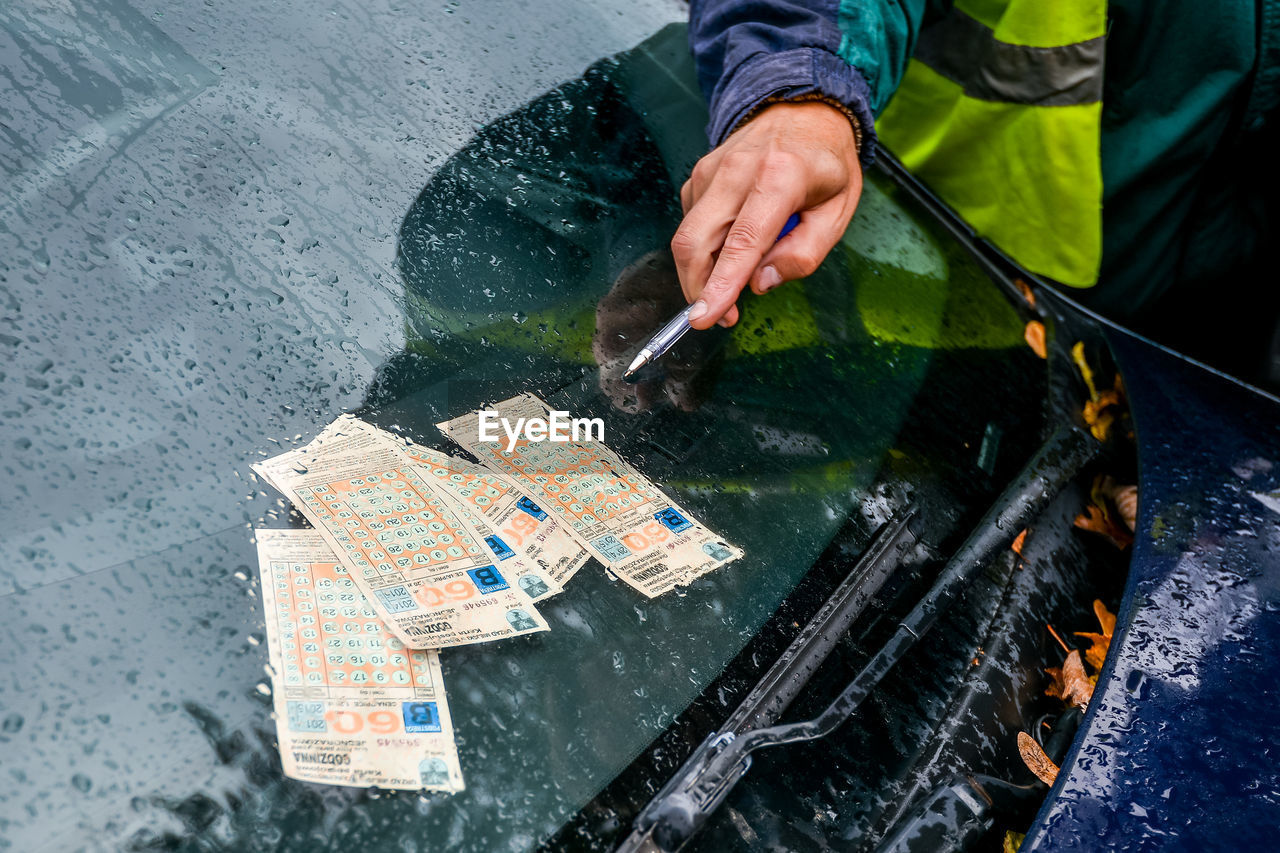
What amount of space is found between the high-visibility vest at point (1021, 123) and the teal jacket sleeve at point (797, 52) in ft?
0.69

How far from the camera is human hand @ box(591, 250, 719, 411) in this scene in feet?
3.51

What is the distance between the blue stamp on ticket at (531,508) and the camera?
3.01 ft

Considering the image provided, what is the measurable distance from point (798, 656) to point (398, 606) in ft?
1.33

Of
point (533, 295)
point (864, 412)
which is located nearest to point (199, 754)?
point (533, 295)

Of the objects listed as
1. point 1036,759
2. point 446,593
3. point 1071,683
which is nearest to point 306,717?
point 446,593

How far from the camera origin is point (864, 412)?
121 cm

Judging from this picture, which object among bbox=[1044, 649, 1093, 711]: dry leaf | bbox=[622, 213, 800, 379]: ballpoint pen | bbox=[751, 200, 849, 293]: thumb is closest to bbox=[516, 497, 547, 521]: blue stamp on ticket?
bbox=[622, 213, 800, 379]: ballpoint pen

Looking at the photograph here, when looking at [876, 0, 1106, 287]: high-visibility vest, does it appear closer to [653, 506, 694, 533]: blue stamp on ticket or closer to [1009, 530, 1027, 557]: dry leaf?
[1009, 530, 1027, 557]: dry leaf

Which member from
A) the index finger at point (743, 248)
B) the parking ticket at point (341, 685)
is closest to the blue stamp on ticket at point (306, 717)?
the parking ticket at point (341, 685)

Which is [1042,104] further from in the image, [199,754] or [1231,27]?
[199,754]

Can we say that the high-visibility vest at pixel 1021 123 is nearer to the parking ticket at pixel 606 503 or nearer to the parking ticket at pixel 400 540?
the parking ticket at pixel 606 503

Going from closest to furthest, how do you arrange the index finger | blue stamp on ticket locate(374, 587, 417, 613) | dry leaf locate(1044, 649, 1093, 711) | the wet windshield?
the wet windshield
blue stamp on ticket locate(374, 587, 417, 613)
dry leaf locate(1044, 649, 1093, 711)
the index finger

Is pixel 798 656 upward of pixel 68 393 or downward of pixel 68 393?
upward

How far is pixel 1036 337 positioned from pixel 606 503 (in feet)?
3.16
